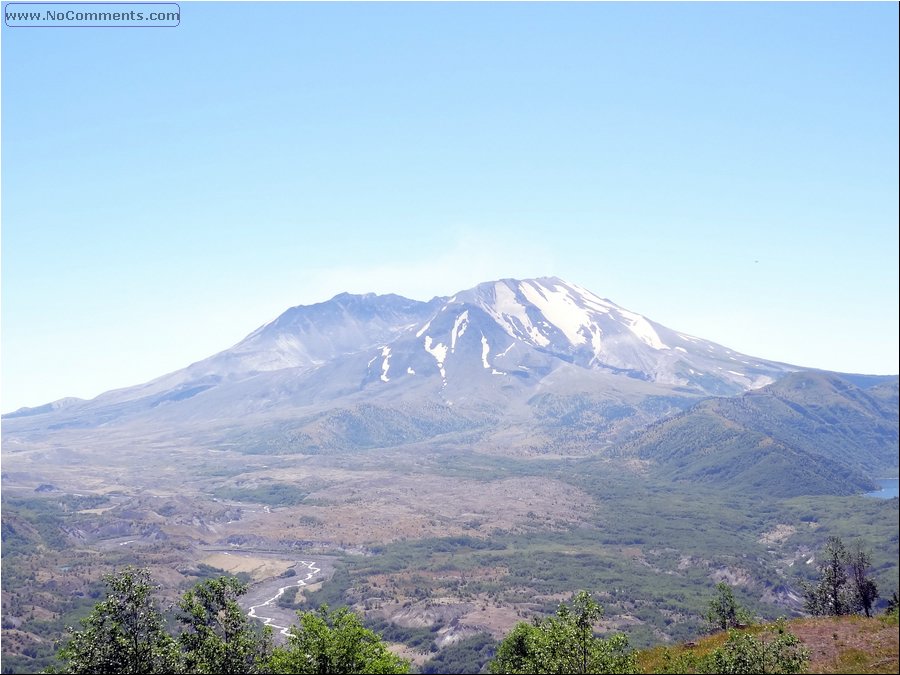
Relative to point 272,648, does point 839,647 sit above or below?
above

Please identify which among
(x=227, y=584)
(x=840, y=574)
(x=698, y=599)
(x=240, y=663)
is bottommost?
(x=698, y=599)

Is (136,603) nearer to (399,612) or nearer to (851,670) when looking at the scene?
(851,670)

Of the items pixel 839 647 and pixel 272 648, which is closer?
pixel 839 647

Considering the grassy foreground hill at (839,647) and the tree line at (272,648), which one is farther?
the tree line at (272,648)

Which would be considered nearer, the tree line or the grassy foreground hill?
the grassy foreground hill

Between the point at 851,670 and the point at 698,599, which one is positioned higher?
the point at 851,670

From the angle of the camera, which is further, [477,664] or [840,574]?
[477,664]

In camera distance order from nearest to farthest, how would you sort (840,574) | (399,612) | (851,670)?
(851,670) → (840,574) → (399,612)

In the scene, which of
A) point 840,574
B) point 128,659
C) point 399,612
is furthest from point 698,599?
point 128,659
